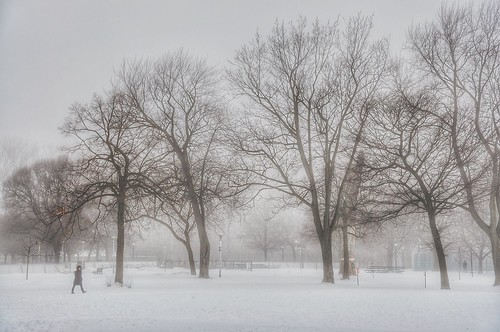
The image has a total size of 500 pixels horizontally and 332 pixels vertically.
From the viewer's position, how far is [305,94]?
30.7 m

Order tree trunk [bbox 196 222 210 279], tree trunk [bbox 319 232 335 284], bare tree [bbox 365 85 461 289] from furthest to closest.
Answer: tree trunk [bbox 196 222 210 279]
tree trunk [bbox 319 232 335 284]
bare tree [bbox 365 85 461 289]

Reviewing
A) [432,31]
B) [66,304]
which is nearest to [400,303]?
[66,304]

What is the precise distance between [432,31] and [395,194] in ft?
28.1

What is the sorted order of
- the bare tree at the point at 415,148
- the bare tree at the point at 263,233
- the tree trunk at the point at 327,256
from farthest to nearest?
1. the bare tree at the point at 263,233
2. the tree trunk at the point at 327,256
3. the bare tree at the point at 415,148

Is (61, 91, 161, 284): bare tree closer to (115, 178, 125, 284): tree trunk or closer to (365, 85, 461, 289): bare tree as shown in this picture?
(115, 178, 125, 284): tree trunk

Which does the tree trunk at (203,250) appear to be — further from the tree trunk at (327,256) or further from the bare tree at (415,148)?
the bare tree at (415,148)

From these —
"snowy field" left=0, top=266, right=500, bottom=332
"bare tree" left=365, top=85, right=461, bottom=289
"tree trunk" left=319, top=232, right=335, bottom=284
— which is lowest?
"snowy field" left=0, top=266, right=500, bottom=332

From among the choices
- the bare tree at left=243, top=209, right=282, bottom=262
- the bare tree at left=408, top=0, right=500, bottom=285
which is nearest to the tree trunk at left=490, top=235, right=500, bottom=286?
the bare tree at left=408, top=0, right=500, bottom=285

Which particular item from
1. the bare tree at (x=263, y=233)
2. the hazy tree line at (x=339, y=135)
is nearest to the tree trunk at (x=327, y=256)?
the hazy tree line at (x=339, y=135)

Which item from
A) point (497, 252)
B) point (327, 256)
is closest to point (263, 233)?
point (327, 256)

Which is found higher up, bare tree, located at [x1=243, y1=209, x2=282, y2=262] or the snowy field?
bare tree, located at [x1=243, y1=209, x2=282, y2=262]

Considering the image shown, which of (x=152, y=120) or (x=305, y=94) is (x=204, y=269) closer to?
(x=152, y=120)

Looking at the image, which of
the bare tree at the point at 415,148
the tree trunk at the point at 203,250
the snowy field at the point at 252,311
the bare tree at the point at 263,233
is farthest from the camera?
the bare tree at the point at 263,233

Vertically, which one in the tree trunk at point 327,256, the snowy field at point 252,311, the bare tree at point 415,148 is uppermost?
the bare tree at point 415,148
